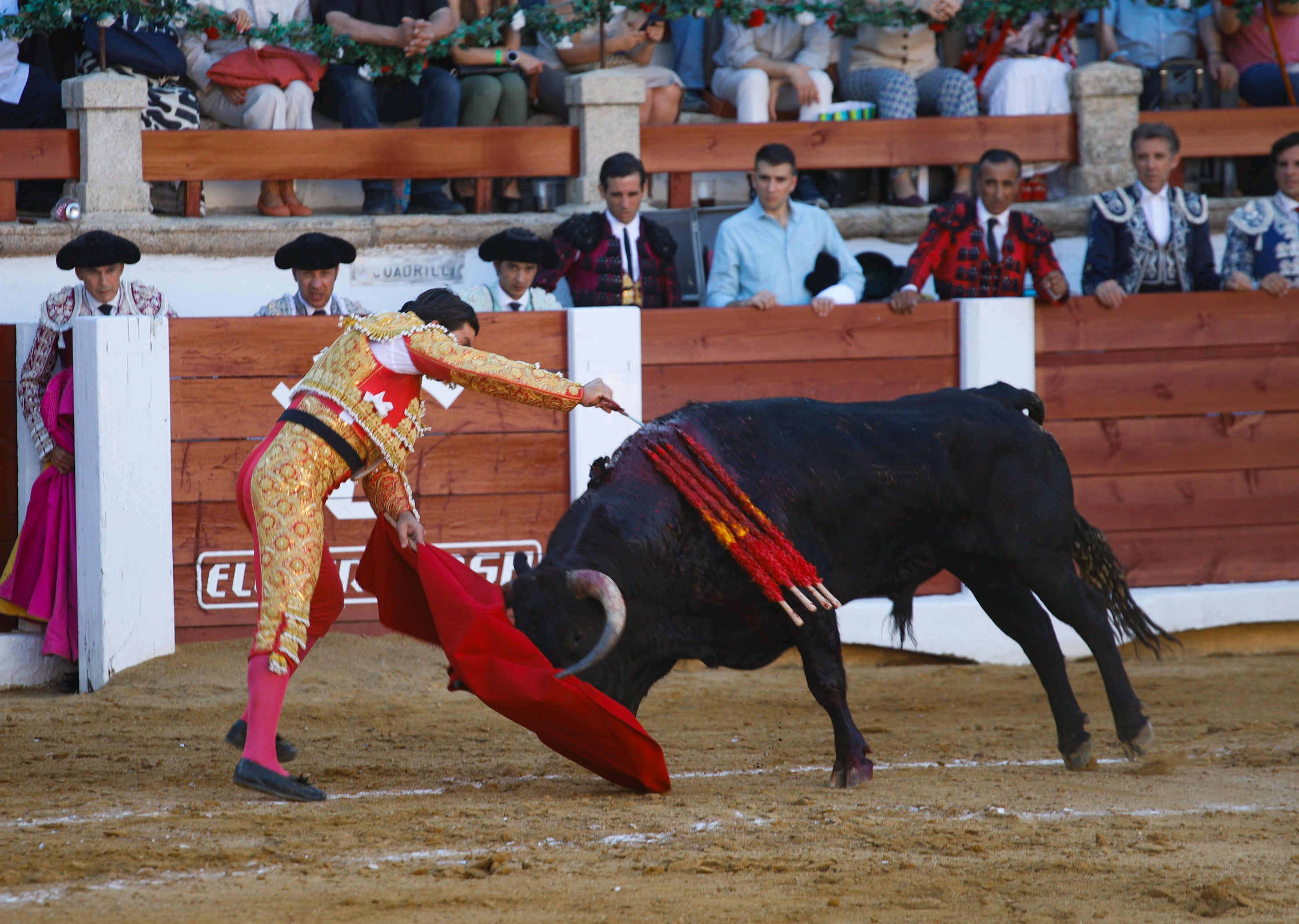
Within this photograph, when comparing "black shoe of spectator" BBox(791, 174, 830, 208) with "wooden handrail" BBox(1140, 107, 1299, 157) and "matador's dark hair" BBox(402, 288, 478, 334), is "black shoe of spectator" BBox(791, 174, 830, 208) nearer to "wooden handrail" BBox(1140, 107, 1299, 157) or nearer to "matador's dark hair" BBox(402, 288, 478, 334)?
"wooden handrail" BBox(1140, 107, 1299, 157)

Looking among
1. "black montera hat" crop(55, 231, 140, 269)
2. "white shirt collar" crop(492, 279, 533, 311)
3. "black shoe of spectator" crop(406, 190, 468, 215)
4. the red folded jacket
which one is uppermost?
the red folded jacket

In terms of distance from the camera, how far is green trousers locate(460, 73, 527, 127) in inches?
285

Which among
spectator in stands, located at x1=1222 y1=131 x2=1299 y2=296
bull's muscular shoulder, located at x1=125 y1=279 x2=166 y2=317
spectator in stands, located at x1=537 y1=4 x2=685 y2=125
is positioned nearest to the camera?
bull's muscular shoulder, located at x1=125 y1=279 x2=166 y2=317

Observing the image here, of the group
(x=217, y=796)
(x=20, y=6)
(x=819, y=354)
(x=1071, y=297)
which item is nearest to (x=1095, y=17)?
(x=1071, y=297)

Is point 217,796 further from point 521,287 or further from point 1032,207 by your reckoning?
point 1032,207

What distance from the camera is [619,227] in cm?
612

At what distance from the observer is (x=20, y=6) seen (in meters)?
6.88

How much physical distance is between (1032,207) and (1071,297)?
1.64 metres

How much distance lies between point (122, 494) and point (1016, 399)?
309 centimetres

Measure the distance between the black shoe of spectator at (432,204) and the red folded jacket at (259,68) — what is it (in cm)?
73

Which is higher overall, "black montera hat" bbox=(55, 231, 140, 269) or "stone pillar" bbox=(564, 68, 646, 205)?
"stone pillar" bbox=(564, 68, 646, 205)

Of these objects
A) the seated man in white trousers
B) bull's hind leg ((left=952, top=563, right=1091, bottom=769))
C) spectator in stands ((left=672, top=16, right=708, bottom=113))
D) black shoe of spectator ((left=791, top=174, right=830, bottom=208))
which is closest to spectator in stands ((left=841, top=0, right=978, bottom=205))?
the seated man in white trousers

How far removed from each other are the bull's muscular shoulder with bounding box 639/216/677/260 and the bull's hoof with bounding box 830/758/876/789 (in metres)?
2.84

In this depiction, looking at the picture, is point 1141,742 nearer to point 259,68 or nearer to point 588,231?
point 588,231
